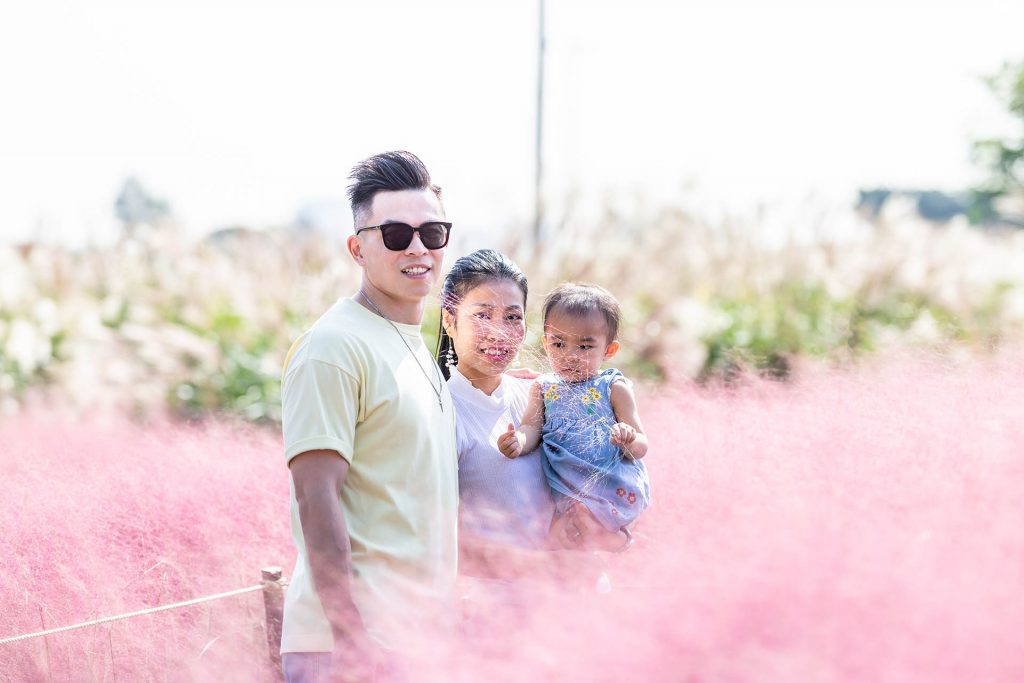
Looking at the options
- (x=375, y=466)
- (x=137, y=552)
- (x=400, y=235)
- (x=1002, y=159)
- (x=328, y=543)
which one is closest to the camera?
(x=328, y=543)

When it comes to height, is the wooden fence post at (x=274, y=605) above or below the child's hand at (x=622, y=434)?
below

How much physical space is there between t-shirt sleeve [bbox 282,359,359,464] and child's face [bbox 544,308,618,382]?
0.53 meters

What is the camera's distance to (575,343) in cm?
243

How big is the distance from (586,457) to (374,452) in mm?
524

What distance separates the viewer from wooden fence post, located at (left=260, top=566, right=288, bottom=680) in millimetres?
2809

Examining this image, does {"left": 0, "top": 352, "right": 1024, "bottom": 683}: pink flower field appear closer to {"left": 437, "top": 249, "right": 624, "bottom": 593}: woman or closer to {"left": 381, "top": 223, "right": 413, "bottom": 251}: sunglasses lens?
{"left": 437, "top": 249, "right": 624, "bottom": 593}: woman

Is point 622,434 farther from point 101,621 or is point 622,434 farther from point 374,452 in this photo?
point 101,621

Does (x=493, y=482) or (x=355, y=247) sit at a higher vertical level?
(x=355, y=247)

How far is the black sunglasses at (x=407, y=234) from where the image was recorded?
230cm

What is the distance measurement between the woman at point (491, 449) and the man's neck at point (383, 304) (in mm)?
158

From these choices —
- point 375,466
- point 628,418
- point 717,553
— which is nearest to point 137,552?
point 375,466

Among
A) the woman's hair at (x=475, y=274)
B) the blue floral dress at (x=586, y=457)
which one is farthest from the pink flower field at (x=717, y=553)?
Result: the woman's hair at (x=475, y=274)

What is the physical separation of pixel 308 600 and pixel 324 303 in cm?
766

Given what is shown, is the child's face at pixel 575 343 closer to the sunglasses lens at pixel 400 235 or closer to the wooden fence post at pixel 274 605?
the sunglasses lens at pixel 400 235
